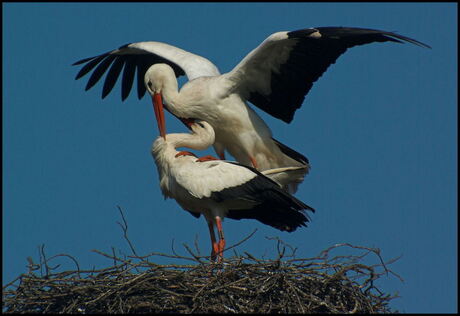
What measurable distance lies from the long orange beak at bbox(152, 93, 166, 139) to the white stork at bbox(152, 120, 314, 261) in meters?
0.29

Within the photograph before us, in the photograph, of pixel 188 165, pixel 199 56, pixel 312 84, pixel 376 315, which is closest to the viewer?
pixel 376 315

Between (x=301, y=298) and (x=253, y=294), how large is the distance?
1.35 ft

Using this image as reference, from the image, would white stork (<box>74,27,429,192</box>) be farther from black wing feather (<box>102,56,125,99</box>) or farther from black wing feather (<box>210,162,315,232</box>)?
black wing feather (<box>102,56,125,99</box>)

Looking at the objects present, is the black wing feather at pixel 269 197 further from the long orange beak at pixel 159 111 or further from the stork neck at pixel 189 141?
the long orange beak at pixel 159 111

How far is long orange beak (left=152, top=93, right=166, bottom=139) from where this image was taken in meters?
12.0

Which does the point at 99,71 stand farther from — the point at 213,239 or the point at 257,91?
the point at 213,239

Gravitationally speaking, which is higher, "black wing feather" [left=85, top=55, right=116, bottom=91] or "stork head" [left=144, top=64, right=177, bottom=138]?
"black wing feather" [left=85, top=55, right=116, bottom=91]

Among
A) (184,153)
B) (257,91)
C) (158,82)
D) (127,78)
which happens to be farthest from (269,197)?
(127,78)

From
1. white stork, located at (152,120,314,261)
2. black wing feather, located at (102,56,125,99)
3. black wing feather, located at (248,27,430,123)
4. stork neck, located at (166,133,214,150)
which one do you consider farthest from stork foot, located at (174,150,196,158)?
black wing feather, located at (102,56,125,99)

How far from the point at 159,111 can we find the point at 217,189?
4.83ft

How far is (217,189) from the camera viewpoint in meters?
11.1

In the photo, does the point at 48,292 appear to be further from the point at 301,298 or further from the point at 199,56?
the point at 199,56

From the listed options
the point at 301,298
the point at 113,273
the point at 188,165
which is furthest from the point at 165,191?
the point at 301,298

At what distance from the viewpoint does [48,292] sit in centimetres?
1026
